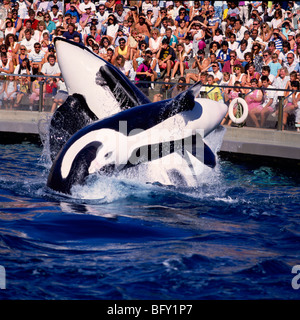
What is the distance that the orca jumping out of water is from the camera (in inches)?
295

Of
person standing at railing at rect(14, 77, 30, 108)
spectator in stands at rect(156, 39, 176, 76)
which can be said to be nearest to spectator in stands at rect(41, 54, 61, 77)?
person standing at railing at rect(14, 77, 30, 108)

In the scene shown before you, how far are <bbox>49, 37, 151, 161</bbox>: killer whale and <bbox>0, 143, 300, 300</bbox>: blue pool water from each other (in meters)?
1.01

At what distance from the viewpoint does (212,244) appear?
21.2ft

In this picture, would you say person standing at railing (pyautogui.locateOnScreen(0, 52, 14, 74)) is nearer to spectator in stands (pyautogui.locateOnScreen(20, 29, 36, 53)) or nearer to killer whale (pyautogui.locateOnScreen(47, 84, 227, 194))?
spectator in stands (pyautogui.locateOnScreen(20, 29, 36, 53))

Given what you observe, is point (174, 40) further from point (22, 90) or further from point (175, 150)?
point (175, 150)

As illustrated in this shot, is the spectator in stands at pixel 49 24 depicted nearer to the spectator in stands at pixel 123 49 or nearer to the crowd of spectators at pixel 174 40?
the crowd of spectators at pixel 174 40

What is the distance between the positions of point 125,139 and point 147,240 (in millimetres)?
1645

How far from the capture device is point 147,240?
21.5ft

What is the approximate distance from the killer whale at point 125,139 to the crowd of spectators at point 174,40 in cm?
596

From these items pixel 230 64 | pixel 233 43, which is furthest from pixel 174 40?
Result: pixel 230 64
